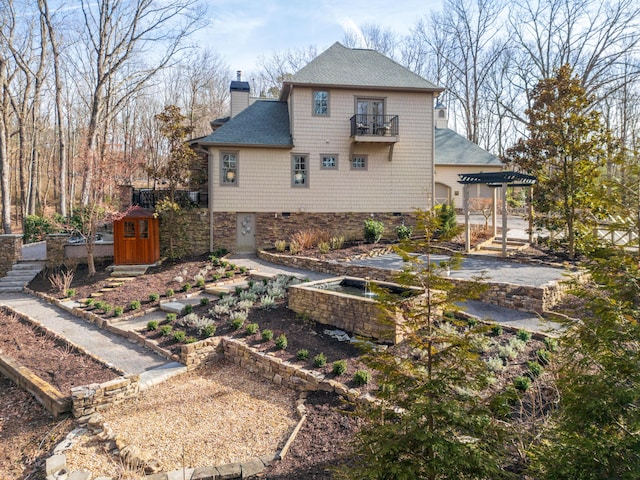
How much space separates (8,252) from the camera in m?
14.4

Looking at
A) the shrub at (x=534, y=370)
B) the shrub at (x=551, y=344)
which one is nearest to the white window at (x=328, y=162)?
the shrub at (x=551, y=344)

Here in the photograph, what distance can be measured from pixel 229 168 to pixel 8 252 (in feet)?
27.9

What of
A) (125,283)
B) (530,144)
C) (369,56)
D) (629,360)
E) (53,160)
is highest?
(369,56)

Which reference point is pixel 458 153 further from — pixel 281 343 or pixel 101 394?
pixel 101 394

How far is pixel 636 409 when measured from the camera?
2.76m

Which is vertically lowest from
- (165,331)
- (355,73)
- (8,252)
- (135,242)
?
(165,331)

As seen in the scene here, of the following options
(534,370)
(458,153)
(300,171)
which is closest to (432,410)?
(534,370)

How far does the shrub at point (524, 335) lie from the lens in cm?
683

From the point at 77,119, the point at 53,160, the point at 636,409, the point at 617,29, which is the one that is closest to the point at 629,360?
the point at 636,409

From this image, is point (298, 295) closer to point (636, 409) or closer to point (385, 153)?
point (636, 409)

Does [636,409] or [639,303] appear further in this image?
[639,303]

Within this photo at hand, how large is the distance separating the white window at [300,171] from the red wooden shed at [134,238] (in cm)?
573

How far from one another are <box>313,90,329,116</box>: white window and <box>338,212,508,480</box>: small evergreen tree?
46.2 ft

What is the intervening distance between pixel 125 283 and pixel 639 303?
42.0 ft
